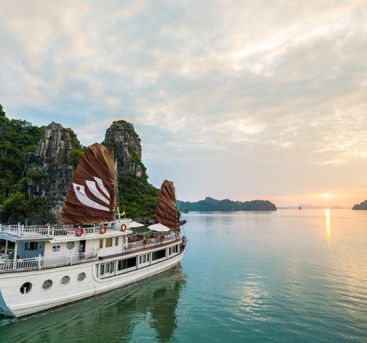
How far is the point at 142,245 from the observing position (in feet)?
88.3

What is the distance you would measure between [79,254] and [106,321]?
515 cm

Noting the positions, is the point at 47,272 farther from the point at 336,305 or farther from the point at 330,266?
the point at 330,266

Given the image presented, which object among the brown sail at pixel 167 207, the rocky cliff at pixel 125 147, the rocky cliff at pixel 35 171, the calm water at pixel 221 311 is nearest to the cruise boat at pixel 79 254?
the calm water at pixel 221 311

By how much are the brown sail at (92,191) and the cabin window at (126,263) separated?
3.77m

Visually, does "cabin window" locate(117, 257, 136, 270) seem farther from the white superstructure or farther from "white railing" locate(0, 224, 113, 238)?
"white railing" locate(0, 224, 113, 238)

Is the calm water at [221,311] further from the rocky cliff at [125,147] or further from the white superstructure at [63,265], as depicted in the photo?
the rocky cliff at [125,147]

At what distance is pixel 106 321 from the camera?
17359 mm

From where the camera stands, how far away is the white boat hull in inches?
625

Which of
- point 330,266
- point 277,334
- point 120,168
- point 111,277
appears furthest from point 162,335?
point 120,168

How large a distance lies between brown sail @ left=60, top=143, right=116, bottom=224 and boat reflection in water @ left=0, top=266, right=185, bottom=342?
616 centimetres

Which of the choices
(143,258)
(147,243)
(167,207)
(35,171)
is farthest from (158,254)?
(35,171)

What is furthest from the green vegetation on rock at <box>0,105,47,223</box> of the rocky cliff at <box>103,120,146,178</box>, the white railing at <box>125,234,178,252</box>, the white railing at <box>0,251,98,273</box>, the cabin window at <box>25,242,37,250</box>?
the white railing at <box>0,251,98,273</box>

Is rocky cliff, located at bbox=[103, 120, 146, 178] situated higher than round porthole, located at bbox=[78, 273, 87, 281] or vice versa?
rocky cliff, located at bbox=[103, 120, 146, 178]

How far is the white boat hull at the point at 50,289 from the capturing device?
15.9 metres
